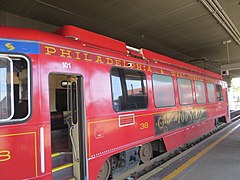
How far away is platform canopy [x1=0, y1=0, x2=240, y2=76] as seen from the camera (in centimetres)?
616

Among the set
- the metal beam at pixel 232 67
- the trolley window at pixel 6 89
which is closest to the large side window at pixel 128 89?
the trolley window at pixel 6 89

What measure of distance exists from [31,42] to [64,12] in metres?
4.02

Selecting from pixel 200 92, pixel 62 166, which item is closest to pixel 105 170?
pixel 62 166

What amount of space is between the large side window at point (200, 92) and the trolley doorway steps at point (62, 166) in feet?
18.0

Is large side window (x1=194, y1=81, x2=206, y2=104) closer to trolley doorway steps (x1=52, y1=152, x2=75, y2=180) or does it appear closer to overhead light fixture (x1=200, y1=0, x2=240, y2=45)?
overhead light fixture (x1=200, y1=0, x2=240, y2=45)

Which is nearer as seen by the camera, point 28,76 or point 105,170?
point 28,76

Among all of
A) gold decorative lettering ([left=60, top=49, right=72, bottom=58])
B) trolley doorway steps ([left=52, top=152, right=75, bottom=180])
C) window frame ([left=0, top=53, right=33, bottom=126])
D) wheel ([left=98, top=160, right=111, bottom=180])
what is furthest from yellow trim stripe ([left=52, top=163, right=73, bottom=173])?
gold decorative lettering ([left=60, top=49, right=72, bottom=58])

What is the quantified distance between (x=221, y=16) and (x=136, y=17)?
121 inches

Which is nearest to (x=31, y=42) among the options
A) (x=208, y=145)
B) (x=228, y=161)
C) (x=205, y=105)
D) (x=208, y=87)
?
(x=228, y=161)

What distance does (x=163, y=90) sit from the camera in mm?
5590

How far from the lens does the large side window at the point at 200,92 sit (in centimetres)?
766

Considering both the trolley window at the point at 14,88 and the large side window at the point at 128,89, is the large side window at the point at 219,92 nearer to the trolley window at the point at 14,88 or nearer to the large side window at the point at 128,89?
the large side window at the point at 128,89

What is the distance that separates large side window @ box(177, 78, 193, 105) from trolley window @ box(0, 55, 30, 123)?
15.3ft

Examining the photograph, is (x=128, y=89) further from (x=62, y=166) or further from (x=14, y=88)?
(x=14, y=88)
